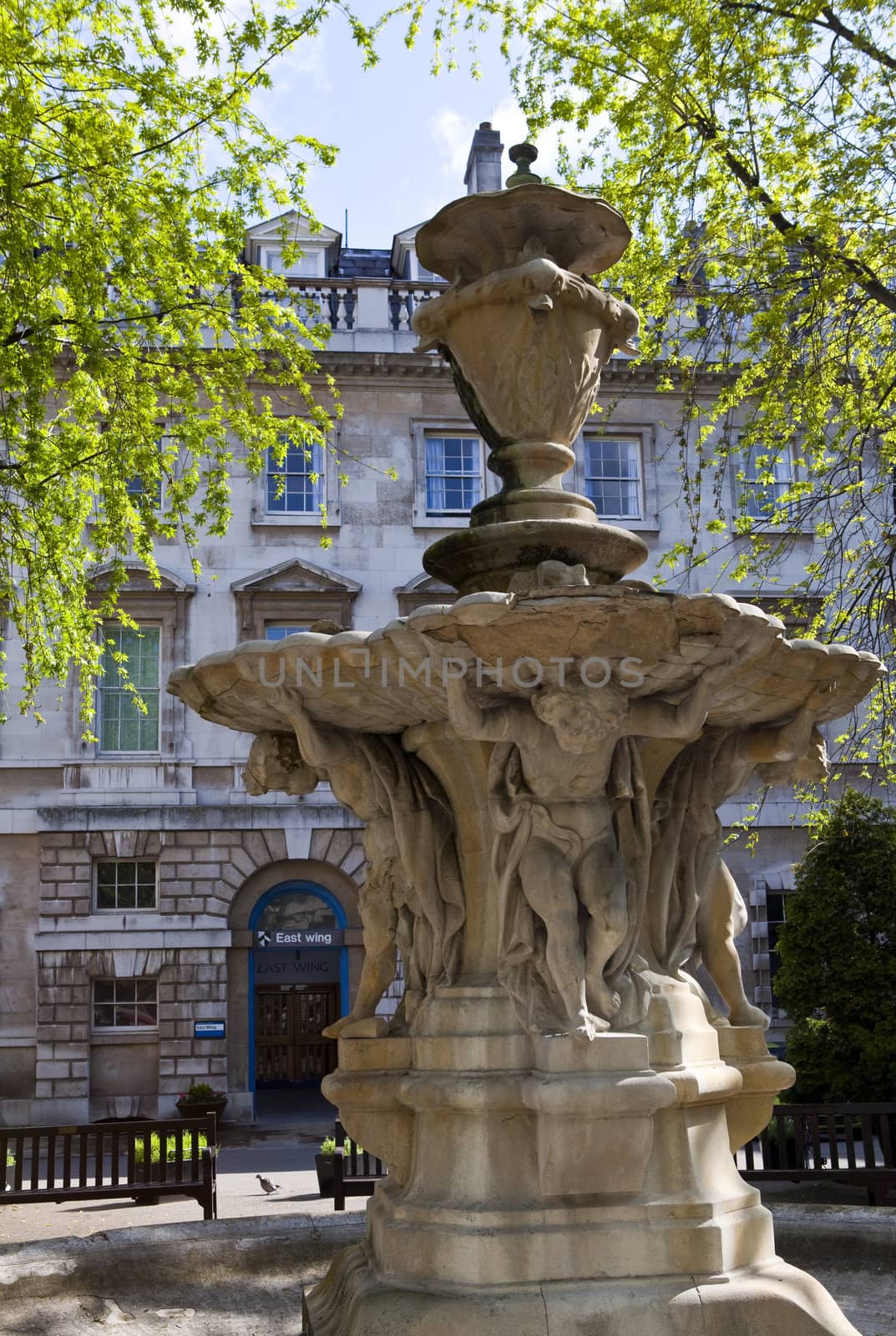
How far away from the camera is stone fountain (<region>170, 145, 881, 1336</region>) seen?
5047 mm

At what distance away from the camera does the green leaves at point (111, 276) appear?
1029cm

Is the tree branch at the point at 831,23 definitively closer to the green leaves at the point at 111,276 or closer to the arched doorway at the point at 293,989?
the green leaves at the point at 111,276

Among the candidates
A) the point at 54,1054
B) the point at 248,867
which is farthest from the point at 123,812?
the point at 54,1054

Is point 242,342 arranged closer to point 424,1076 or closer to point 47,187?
point 47,187

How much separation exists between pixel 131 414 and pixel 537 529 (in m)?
6.44

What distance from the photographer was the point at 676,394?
24016mm

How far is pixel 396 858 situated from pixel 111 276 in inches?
267

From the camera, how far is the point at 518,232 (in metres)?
6.72

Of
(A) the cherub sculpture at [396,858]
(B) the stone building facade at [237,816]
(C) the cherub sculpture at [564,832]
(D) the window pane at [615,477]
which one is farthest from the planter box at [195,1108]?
(C) the cherub sculpture at [564,832]

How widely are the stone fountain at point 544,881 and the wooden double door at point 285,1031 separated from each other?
58.8 ft

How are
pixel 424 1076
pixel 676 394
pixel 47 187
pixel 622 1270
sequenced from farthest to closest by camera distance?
pixel 676 394
pixel 47 187
pixel 424 1076
pixel 622 1270

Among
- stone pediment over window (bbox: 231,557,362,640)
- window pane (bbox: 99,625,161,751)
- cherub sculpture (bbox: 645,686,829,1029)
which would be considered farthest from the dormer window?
cherub sculpture (bbox: 645,686,829,1029)

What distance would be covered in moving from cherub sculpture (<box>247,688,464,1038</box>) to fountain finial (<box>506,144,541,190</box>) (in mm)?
2794

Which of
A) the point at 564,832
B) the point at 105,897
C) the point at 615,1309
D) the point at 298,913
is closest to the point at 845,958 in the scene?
the point at 298,913
